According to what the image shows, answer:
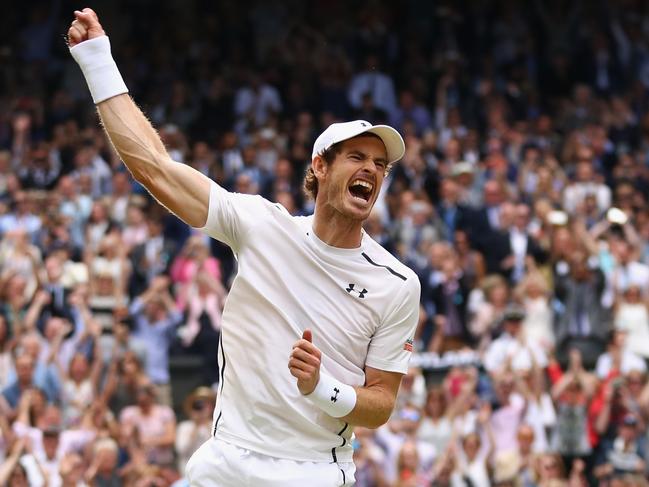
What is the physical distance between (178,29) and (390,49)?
3.23 meters

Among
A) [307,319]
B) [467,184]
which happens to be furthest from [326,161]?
[467,184]

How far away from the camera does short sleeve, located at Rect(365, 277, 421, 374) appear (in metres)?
5.26

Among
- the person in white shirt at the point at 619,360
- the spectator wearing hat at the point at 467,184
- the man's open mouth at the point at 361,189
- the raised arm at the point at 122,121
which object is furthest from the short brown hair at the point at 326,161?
the spectator wearing hat at the point at 467,184

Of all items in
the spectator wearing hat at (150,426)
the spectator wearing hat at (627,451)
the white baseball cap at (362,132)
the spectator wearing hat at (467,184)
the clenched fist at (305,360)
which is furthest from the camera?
the spectator wearing hat at (467,184)

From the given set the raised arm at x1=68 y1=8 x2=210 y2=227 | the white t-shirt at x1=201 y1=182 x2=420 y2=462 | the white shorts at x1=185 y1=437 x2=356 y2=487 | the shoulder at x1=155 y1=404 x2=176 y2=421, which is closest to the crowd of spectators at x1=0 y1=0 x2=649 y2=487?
the shoulder at x1=155 y1=404 x2=176 y2=421

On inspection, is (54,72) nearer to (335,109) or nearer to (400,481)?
(335,109)

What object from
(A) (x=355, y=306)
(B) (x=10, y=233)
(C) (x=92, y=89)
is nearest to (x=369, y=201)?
(A) (x=355, y=306)

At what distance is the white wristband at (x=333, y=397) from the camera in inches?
194

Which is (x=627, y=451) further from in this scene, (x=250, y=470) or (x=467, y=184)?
(x=250, y=470)

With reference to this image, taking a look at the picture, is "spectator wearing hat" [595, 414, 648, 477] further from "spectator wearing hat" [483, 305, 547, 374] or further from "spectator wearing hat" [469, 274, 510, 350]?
"spectator wearing hat" [469, 274, 510, 350]

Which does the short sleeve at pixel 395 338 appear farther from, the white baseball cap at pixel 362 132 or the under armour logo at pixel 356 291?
the white baseball cap at pixel 362 132

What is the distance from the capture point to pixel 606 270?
15641 millimetres

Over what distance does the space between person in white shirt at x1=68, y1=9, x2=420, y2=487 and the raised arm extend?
20 millimetres

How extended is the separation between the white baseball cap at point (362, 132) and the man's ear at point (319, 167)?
24 millimetres
